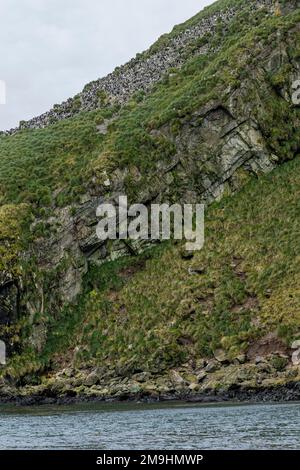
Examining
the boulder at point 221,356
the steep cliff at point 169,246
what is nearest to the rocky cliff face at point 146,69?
the steep cliff at point 169,246

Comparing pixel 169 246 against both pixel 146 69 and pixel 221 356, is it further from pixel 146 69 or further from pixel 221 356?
pixel 146 69

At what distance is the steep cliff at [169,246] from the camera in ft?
233

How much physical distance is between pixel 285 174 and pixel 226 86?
1342cm

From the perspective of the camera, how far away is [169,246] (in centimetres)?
8694

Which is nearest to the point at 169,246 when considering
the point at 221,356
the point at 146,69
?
the point at 221,356

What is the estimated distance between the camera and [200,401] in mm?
62344

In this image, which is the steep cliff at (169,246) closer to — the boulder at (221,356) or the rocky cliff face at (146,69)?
the boulder at (221,356)

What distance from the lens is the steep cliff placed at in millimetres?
70875

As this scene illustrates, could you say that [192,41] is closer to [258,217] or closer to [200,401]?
[258,217]

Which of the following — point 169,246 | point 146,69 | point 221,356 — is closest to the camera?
point 221,356

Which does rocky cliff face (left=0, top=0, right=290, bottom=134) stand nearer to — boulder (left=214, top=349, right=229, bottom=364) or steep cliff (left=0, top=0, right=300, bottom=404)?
steep cliff (left=0, top=0, right=300, bottom=404)

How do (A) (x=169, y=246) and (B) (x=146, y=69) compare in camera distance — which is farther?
(B) (x=146, y=69)

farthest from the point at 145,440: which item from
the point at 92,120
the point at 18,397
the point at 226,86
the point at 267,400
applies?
the point at 92,120

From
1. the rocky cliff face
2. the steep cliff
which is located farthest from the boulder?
the rocky cliff face
